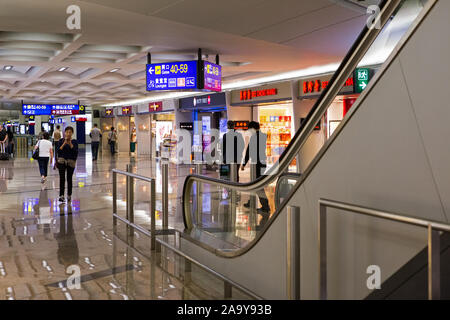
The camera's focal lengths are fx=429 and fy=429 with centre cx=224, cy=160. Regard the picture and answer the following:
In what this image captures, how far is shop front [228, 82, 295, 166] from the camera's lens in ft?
47.7

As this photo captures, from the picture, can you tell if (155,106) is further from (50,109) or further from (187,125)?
(50,109)

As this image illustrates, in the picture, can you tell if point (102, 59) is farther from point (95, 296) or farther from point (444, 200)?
point (444, 200)

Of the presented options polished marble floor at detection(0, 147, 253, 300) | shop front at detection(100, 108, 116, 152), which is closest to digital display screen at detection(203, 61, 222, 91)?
polished marble floor at detection(0, 147, 253, 300)

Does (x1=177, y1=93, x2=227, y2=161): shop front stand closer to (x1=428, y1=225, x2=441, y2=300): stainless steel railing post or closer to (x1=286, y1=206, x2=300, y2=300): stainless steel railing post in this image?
(x1=286, y1=206, x2=300, y2=300): stainless steel railing post

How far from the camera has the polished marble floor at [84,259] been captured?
158 inches

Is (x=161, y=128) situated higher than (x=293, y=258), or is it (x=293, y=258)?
(x=161, y=128)

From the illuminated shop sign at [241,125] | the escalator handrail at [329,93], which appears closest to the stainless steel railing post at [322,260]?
the escalator handrail at [329,93]

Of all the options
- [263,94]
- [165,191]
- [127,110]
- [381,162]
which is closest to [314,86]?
[263,94]

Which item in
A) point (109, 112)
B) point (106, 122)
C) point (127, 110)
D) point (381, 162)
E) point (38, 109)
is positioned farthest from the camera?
point (106, 122)

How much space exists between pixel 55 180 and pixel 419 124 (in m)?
12.2

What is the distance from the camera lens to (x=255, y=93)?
15.7 meters

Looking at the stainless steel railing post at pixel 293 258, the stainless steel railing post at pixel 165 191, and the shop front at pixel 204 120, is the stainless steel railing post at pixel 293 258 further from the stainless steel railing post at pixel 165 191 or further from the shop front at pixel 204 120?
the shop front at pixel 204 120

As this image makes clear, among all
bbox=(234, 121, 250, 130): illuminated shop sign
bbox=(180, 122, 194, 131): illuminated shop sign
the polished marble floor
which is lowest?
the polished marble floor

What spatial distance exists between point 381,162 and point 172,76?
8269 mm
